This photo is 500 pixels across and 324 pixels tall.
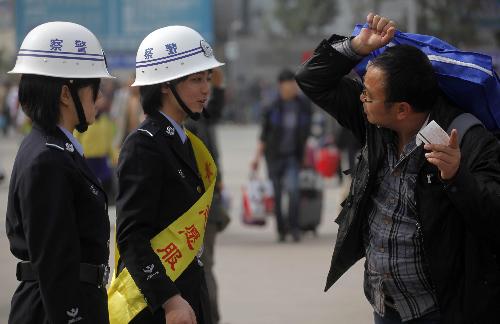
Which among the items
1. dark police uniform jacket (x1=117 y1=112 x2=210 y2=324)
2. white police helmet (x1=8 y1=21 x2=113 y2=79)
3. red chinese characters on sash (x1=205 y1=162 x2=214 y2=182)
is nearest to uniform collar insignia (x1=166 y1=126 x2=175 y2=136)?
dark police uniform jacket (x1=117 y1=112 x2=210 y2=324)

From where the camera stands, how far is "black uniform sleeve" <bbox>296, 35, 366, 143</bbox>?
4441 millimetres

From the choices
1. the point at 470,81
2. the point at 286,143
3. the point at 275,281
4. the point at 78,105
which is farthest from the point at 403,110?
the point at 286,143

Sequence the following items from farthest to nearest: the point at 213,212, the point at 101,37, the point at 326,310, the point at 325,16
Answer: the point at 325,16
the point at 101,37
the point at 326,310
the point at 213,212

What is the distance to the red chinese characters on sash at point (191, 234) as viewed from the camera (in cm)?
431

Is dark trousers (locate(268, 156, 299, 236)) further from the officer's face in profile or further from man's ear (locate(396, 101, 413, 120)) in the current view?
man's ear (locate(396, 101, 413, 120))

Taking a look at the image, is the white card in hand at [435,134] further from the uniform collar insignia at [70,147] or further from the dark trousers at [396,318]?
the uniform collar insignia at [70,147]

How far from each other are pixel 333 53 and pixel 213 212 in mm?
3128

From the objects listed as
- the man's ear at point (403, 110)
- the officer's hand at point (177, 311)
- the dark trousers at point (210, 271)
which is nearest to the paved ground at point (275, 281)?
the dark trousers at point (210, 271)

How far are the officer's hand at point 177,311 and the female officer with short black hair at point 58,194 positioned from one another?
0.98 ft

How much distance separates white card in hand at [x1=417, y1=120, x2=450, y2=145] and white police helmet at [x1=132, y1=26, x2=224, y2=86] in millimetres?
1036

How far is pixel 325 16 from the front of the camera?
156 feet

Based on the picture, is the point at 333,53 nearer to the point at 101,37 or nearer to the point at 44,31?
the point at 44,31

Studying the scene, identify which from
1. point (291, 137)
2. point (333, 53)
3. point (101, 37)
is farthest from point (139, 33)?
point (333, 53)

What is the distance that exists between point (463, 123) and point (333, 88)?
24.9 inches
